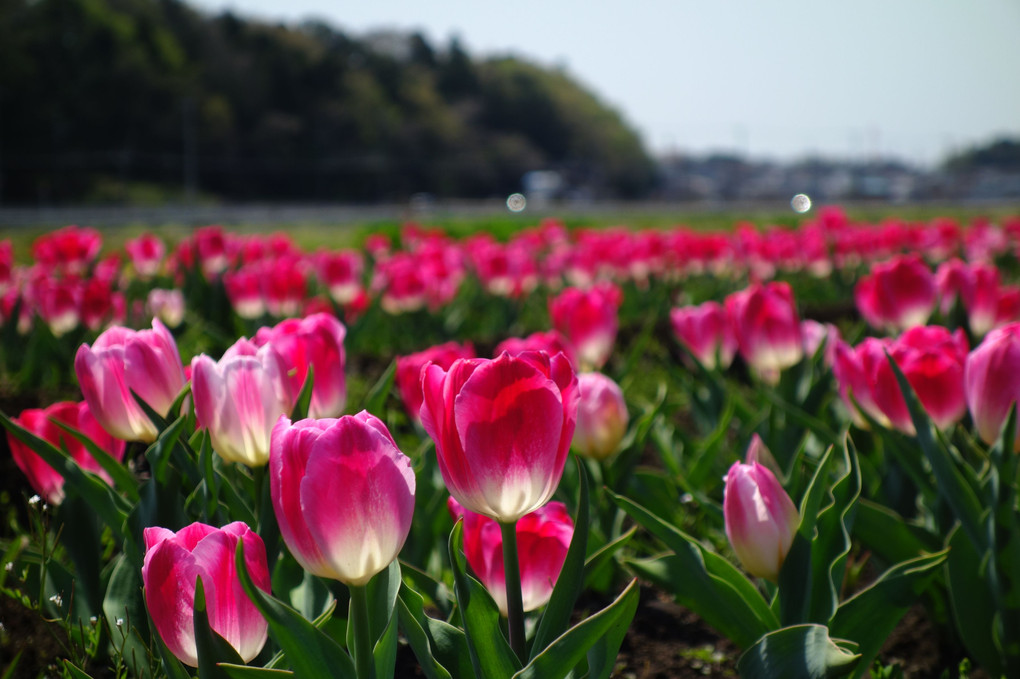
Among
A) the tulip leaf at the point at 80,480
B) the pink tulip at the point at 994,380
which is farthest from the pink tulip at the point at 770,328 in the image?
the tulip leaf at the point at 80,480

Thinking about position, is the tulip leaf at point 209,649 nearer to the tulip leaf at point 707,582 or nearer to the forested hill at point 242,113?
the tulip leaf at point 707,582

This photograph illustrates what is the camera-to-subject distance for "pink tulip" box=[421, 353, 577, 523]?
871 mm

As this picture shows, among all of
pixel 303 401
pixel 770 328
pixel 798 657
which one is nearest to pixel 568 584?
pixel 798 657

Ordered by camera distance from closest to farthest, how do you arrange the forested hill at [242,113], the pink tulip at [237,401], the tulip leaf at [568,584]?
1. the tulip leaf at [568,584]
2. the pink tulip at [237,401]
3. the forested hill at [242,113]

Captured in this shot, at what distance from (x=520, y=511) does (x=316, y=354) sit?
57cm

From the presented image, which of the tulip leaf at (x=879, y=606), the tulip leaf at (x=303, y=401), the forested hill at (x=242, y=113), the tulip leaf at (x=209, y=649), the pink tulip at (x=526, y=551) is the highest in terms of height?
the forested hill at (x=242, y=113)

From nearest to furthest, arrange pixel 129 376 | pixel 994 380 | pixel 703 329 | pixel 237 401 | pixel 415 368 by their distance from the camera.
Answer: pixel 237 401, pixel 129 376, pixel 994 380, pixel 415 368, pixel 703 329

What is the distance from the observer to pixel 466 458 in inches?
35.5

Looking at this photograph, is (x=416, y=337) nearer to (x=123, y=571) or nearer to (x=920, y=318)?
(x=920, y=318)

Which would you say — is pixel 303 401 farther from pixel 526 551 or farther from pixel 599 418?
pixel 599 418

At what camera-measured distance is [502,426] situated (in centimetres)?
88

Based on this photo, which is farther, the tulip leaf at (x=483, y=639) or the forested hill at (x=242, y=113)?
the forested hill at (x=242, y=113)

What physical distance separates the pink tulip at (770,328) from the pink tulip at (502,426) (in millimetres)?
1419

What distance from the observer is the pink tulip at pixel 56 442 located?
4.91ft
